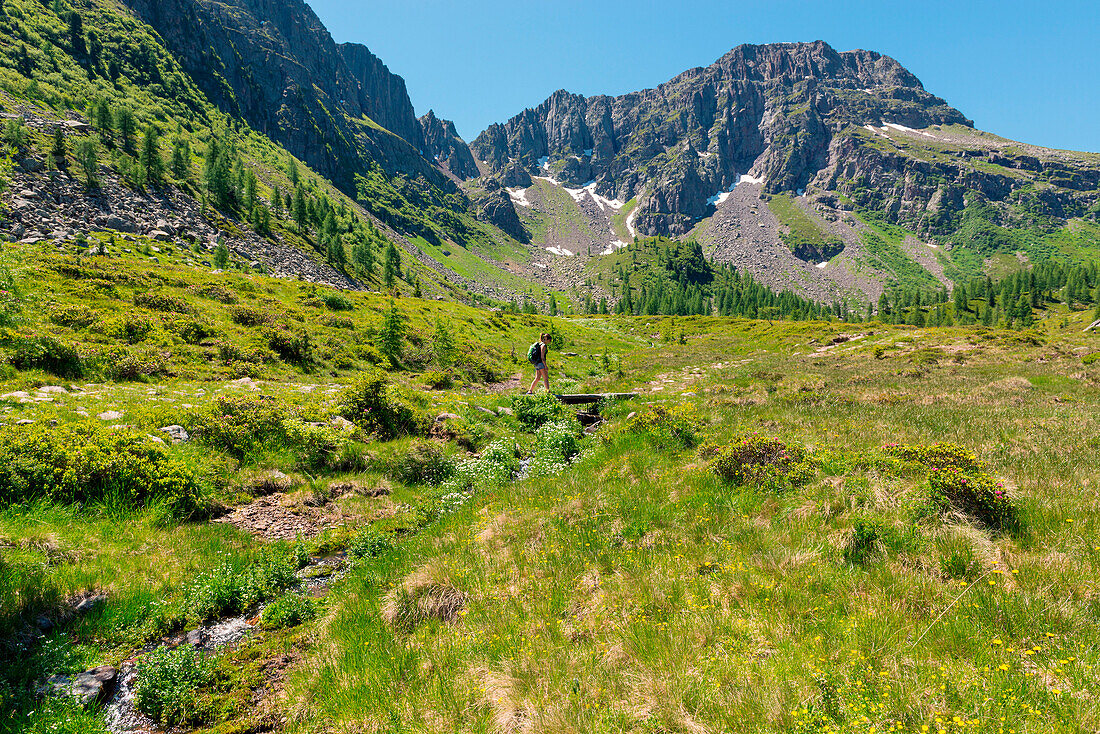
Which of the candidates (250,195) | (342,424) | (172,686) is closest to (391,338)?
(342,424)

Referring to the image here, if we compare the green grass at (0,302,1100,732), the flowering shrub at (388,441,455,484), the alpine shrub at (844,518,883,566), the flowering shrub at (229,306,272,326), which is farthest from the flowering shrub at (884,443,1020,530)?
the flowering shrub at (229,306,272,326)

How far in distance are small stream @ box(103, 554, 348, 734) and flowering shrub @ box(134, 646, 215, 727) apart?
98mm

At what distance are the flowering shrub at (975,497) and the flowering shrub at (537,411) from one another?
11687 mm

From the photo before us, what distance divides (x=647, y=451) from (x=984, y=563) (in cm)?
658

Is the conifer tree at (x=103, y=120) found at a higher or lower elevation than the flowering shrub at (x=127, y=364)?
higher

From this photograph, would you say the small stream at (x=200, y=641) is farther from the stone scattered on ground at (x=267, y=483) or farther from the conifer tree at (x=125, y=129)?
the conifer tree at (x=125, y=129)

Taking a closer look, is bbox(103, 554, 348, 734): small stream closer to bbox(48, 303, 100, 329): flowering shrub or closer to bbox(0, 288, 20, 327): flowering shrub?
bbox(0, 288, 20, 327): flowering shrub

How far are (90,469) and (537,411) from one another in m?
12.3

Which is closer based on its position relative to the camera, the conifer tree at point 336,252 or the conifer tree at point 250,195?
the conifer tree at point 250,195

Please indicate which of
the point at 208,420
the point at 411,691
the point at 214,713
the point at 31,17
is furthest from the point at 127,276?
the point at 31,17

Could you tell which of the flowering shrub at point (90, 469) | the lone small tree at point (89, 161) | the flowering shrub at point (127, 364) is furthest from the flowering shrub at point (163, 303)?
the lone small tree at point (89, 161)

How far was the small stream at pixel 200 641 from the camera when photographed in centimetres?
446

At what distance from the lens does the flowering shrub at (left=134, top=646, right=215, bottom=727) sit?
4.55 meters

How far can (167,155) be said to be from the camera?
105m
